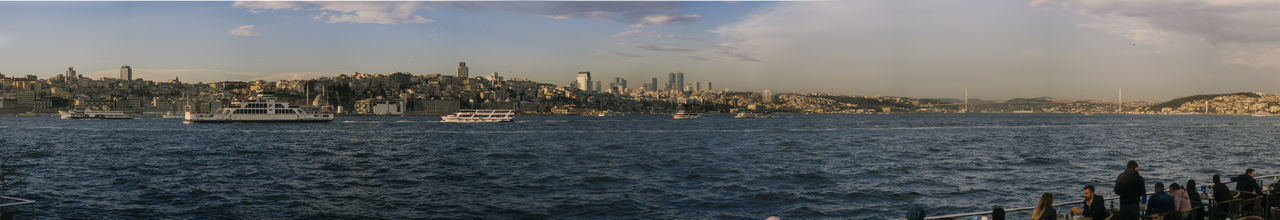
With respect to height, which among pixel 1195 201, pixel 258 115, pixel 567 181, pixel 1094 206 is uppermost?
pixel 1094 206

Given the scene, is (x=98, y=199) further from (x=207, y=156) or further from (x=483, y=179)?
(x=207, y=156)

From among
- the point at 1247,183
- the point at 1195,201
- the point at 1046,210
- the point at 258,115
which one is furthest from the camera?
the point at 258,115

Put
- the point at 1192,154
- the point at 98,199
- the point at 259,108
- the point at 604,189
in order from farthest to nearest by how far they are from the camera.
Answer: the point at 259,108 → the point at 1192,154 → the point at 604,189 → the point at 98,199

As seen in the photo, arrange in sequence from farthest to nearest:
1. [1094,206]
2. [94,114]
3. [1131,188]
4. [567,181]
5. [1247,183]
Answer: [94,114] → [567,181] → [1247,183] → [1131,188] → [1094,206]

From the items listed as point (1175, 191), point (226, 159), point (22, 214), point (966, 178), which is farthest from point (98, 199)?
point (966, 178)

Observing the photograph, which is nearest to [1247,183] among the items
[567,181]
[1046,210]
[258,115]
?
[1046,210]

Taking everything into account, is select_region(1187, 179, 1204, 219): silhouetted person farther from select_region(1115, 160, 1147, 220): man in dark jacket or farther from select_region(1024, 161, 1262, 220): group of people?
select_region(1115, 160, 1147, 220): man in dark jacket

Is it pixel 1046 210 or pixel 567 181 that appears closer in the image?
pixel 1046 210

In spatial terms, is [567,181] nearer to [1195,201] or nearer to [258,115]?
[1195,201]

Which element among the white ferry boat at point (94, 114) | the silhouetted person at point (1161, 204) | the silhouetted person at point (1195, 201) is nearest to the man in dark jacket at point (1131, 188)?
the silhouetted person at point (1161, 204)
